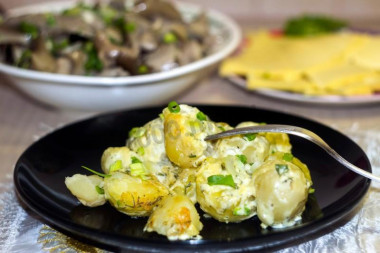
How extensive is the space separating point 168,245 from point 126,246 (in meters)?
0.08

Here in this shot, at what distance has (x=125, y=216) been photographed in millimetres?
1162

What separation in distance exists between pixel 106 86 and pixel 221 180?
0.77 m

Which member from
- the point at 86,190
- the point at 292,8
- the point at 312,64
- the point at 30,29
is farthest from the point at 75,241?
the point at 292,8

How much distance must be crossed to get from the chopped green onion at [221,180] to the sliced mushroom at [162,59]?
0.81 meters

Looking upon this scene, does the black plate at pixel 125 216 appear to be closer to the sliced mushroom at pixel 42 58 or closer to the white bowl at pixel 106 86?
the white bowl at pixel 106 86

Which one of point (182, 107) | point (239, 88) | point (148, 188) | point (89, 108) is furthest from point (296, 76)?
point (148, 188)

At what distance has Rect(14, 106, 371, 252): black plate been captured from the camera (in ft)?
3.41

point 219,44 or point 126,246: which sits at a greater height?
point 126,246

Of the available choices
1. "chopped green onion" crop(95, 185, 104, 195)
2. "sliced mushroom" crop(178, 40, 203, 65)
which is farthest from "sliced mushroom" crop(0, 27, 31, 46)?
"chopped green onion" crop(95, 185, 104, 195)

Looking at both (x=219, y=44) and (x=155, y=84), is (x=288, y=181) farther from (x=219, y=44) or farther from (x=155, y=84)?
(x=219, y=44)

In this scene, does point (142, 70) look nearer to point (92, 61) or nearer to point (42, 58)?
point (92, 61)

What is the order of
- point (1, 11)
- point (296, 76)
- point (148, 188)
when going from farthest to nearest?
point (1, 11)
point (296, 76)
point (148, 188)

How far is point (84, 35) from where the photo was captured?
76.1 inches

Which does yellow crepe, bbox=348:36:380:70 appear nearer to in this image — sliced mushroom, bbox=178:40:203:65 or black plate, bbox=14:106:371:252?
sliced mushroom, bbox=178:40:203:65
